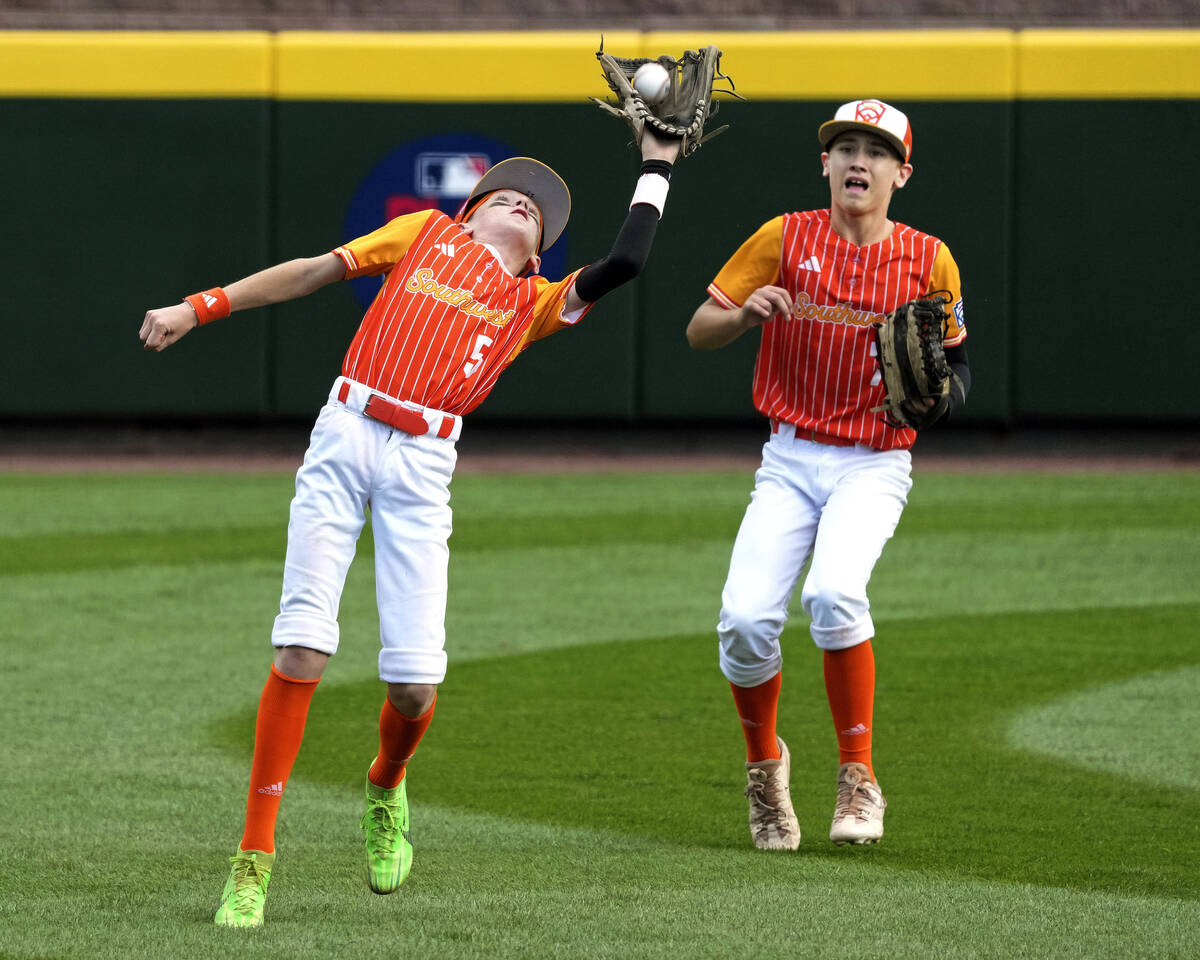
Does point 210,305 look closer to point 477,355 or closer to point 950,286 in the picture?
point 477,355

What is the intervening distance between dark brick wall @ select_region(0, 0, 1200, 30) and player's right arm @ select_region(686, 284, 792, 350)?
1078cm

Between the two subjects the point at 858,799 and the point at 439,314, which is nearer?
the point at 439,314

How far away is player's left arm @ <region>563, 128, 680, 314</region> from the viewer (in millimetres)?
4355

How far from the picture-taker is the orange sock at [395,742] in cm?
435

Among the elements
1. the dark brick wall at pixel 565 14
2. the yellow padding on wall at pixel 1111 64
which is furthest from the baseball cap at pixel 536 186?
the dark brick wall at pixel 565 14

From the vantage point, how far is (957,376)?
5.00m

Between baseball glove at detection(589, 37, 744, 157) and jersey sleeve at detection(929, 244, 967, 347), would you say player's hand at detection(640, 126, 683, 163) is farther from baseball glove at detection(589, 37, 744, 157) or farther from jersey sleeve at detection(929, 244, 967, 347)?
jersey sleeve at detection(929, 244, 967, 347)

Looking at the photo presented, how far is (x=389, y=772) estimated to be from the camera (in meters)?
4.38

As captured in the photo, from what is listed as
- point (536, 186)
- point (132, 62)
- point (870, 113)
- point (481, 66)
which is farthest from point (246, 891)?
point (132, 62)

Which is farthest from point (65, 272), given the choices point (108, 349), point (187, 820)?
point (187, 820)

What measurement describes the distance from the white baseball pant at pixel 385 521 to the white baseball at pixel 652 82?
1.04 m

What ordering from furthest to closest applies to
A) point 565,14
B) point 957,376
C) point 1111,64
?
point 565,14
point 1111,64
point 957,376

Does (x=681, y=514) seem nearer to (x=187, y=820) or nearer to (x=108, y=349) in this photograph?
(x=108, y=349)

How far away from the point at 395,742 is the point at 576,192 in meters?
11.1
